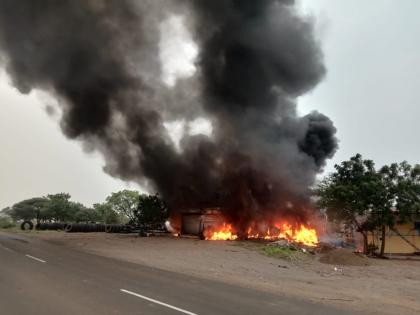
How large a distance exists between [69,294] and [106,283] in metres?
1.84

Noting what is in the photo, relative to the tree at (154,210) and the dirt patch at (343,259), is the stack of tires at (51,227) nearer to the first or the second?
the tree at (154,210)

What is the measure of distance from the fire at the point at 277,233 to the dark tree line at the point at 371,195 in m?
3.83

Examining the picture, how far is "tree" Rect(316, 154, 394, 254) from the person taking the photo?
27719 millimetres

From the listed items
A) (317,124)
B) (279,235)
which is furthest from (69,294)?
(317,124)

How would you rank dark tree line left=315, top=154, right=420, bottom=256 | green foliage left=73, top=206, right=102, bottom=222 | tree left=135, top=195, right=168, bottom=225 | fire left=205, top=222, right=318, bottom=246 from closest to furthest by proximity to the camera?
dark tree line left=315, top=154, right=420, bottom=256 < fire left=205, top=222, right=318, bottom=246 < tree left=135, top=195, right=168, bottom=225 < green foliage left=73, top=206, right=102, bottom=222

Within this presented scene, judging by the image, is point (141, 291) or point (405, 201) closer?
point (141, 291)

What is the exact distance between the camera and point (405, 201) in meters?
27.7

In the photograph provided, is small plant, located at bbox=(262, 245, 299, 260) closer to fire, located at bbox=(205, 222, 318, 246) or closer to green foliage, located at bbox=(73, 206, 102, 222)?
fire, located at bbox=(205, 222, 318, 246)

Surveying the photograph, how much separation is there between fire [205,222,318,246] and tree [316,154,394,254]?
358 cm

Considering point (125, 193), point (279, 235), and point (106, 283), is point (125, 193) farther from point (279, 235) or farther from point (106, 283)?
point (106, 283)

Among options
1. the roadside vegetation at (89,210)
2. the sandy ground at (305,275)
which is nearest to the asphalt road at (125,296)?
the sandy ground at (305,275)

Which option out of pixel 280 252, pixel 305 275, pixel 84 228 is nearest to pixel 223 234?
pixel 280 252

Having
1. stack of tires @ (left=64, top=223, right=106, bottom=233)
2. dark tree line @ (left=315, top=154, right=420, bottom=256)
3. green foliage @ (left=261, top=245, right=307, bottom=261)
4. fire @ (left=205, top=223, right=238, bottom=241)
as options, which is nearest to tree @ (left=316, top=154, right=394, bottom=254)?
dark tree line @ (left=315, top=154, right=420, bottom=256)

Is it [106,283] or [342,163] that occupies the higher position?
[342,163]
